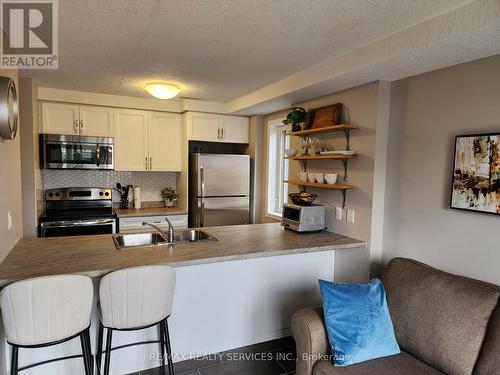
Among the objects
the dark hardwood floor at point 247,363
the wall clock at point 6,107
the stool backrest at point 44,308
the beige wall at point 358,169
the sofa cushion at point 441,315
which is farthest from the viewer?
the beige wall at point 358,169

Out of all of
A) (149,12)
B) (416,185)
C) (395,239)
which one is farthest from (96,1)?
(395,239)

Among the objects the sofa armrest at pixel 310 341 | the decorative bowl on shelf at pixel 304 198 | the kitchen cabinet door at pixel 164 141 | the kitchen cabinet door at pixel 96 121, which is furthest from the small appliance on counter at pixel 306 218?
the kitchen cabinet door at pixel 96 121

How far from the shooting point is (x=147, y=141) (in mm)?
4219

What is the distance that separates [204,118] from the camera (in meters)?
4.25

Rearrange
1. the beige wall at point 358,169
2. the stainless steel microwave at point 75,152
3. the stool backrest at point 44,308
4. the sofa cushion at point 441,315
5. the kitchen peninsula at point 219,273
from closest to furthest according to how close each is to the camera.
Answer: the stool backrest at point 44,308, the sofa cushion at point 441,315, the kitchen peninsula at point 219,273, the beige wall at point 358,169, the stainless steel microwave at point 75,152

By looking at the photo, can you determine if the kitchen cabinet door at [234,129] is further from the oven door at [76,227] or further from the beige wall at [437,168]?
the beige wall at [437,168]

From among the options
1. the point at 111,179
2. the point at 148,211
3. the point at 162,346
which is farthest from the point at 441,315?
the point at 111,179

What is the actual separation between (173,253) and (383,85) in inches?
80.0

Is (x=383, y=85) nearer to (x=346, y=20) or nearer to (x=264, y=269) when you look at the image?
(x=346, y=20)

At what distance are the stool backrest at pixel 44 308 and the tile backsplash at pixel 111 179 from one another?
291cm

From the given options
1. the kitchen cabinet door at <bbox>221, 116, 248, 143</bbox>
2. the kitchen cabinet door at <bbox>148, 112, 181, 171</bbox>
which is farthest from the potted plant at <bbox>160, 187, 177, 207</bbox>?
the kitchen cabinet door at <bbox>221, 116, 248, 143</bbox>

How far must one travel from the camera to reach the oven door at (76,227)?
136 inches

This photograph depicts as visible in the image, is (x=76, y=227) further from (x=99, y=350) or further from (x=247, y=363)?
(x=247, y=363)

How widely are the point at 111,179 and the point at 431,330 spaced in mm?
4030
